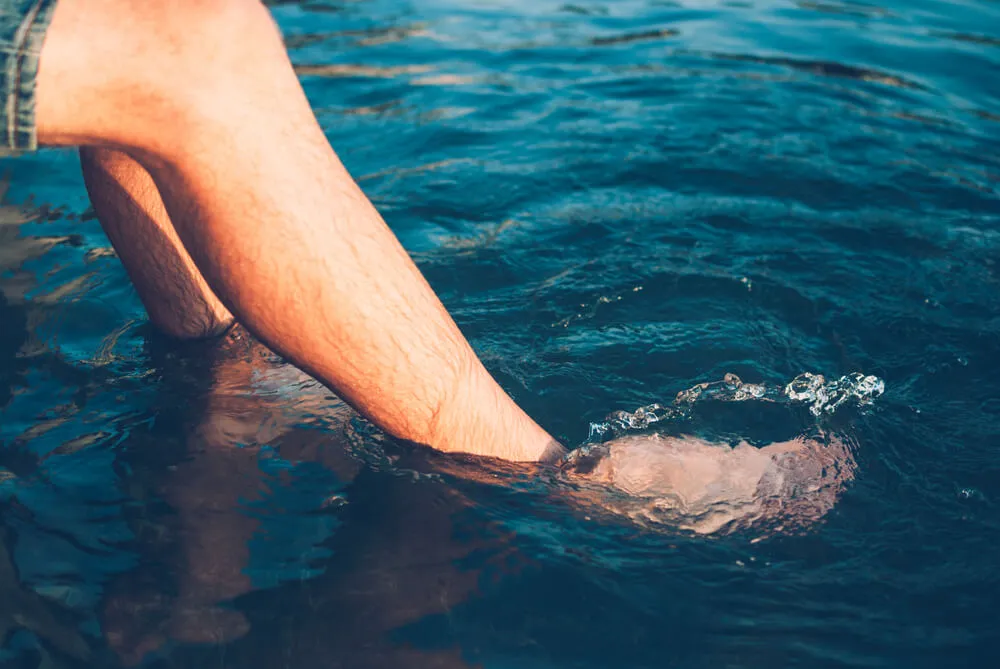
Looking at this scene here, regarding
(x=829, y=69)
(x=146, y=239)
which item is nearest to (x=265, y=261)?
(x=146, y=239)

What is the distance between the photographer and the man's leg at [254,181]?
1379 mm

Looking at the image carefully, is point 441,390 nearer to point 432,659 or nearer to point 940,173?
point 432,659

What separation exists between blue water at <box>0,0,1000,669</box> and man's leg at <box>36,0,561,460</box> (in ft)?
1.31

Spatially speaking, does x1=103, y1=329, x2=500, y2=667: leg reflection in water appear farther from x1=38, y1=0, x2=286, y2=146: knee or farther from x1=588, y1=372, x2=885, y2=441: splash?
x1=38, y1=0, x2=286, y2=146: knee

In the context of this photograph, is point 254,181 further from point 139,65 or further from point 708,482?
point 708,482

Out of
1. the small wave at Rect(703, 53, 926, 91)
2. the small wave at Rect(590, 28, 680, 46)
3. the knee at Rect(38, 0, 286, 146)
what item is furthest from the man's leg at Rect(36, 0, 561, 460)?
the small wave at Rect(590, 28, 680, 46)

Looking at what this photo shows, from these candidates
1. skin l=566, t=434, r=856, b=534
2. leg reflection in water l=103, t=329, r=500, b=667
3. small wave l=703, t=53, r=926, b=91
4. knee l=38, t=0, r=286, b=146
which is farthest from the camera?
small wave l=703, t=53, r=926, b=91

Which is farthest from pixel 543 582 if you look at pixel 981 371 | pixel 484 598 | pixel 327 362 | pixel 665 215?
pixel 665 215

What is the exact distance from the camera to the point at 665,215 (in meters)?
3.49

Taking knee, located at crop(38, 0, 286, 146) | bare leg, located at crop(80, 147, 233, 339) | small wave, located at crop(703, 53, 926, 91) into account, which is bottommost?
bare leg, located at crop(80, 147, 233, 339)

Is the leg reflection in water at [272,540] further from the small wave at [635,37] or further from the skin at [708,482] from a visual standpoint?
the small wave at [635,37]

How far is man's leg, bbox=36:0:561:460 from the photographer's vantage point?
1.38 metres

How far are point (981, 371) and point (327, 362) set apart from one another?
6.08 feet

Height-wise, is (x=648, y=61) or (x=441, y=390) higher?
(x=648, y=61)
